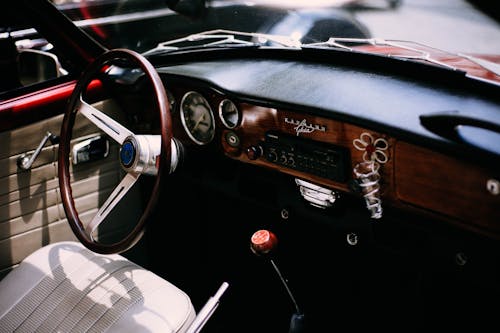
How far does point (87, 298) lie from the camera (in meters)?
1.64

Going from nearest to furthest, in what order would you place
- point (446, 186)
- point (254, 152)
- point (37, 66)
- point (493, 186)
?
point (493, 186) → point (446, 186) → point (254, 152) → point (37, 66)

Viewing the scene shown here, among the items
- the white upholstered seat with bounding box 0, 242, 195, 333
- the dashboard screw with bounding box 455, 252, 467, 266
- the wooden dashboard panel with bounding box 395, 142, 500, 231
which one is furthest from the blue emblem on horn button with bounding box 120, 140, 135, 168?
the dashboard screw with bounding box 455, 252, 467, 266

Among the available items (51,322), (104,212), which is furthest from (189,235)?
(51,322)

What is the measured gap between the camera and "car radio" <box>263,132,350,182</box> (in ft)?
5.44

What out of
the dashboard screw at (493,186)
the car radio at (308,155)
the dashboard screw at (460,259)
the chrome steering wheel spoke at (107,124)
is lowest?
the dashboard screw at (460,259)

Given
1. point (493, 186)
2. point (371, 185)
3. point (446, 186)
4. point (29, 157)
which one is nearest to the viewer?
point (493, 186)

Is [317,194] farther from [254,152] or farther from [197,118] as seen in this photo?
[197,118]

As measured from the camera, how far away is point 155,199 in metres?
1.54

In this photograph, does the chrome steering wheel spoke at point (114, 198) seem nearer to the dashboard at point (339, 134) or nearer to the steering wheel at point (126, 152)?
the steering wheel at point (126, 152)

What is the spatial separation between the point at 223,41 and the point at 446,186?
110cm

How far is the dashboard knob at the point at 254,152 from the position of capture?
189 cm

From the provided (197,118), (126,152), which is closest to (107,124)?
(126,152)

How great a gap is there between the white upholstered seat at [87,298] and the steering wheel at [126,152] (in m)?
0.11

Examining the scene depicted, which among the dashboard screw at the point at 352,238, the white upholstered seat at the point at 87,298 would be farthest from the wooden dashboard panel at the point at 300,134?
the white upholstered seat at the point at 87,298
